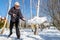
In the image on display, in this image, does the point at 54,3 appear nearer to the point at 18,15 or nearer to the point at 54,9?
the point at 54,9

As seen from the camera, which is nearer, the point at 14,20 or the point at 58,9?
the point at 14,20

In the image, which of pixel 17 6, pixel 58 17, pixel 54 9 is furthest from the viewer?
pixel 54 9

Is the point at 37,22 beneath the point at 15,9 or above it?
beneath

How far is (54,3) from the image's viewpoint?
46.4ft

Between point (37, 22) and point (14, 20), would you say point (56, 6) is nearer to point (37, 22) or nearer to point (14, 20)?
point (37, 22)

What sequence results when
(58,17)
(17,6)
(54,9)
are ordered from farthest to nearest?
(54,9)
(58,17)
(17,6)

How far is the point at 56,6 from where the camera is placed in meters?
13.3

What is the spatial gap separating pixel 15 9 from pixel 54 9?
472 cm

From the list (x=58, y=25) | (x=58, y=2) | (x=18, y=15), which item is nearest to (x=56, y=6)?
(x=58, y=2)

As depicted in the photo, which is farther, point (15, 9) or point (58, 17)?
point (58, 17)

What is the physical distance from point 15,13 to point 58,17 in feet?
12.8

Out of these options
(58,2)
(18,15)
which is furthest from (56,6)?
(18,15)

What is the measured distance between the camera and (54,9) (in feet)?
45.3

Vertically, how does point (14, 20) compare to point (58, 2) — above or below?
below
